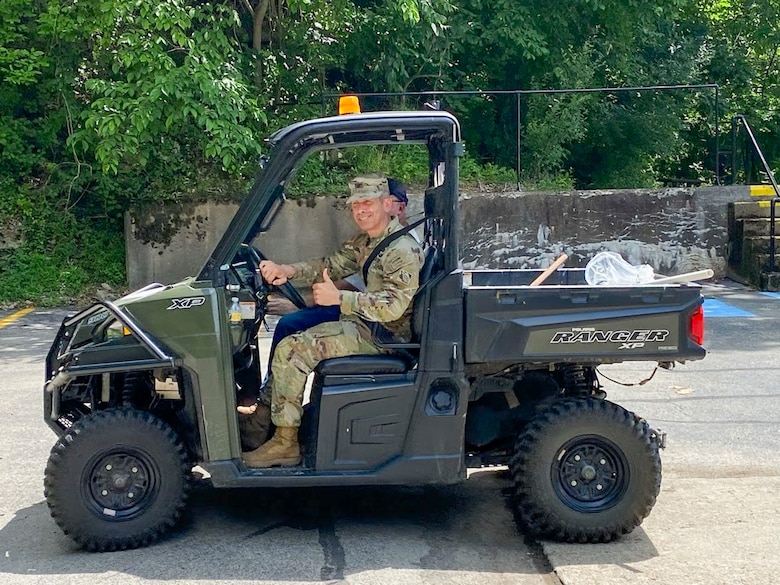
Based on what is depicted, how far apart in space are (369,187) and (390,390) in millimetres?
991

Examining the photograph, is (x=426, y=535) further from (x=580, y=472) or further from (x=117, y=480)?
(x=117, y=480)

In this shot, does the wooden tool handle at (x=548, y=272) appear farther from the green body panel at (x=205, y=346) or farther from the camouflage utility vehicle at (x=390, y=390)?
the green body panel at (x=205, y=346)

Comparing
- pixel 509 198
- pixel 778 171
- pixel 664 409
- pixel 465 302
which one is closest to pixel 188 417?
pixel 465 302

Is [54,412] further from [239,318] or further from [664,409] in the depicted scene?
[664,409]

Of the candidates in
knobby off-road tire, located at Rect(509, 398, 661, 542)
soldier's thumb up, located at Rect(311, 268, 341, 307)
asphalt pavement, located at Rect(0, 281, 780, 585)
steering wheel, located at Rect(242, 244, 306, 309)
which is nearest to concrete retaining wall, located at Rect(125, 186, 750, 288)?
asphalt pavement, located at Rect(0, 281, 780, 585)

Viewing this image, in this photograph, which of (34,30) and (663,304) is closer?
(663,304)

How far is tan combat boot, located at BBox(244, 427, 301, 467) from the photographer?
4855 millimetres

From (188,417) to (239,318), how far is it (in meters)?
0.54

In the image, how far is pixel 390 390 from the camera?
4.77 m

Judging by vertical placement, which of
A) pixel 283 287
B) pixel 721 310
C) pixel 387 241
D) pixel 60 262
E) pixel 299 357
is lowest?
pixel 721 310

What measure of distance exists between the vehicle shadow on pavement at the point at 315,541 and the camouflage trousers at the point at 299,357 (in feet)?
2.06

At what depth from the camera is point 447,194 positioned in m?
4.77

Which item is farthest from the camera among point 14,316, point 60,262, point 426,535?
point 60,262

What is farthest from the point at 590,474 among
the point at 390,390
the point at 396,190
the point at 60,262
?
the point at 60,262
